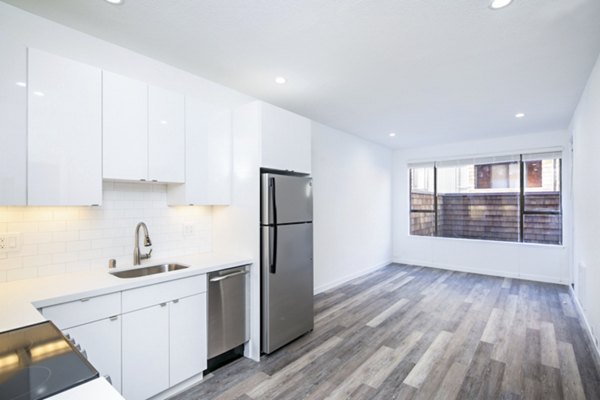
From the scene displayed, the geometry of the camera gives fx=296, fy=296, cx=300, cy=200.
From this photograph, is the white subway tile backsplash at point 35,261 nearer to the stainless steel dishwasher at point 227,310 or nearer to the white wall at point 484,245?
the stainless steel dishwasher at point 227,310

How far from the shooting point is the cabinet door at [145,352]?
1.99 meters

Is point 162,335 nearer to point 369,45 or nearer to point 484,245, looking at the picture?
point 369,45

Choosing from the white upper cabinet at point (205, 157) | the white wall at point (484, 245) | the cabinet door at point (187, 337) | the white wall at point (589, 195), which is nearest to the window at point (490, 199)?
the white wall at point (484, 245)

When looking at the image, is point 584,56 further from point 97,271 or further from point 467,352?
point 97,271

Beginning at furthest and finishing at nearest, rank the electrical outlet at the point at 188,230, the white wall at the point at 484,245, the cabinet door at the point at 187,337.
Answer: the white wall at the point at 484,245, the electrical outlet at the point at 188,230, the cabinet door at the point at 187,337

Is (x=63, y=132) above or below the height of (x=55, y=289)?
above

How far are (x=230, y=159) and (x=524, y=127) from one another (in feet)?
16.2

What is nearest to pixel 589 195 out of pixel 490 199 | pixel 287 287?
pixel 490 199

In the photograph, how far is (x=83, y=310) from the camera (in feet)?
5.90

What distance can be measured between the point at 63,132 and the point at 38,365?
5.03ft

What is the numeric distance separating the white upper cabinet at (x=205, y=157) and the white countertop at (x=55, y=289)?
653mm

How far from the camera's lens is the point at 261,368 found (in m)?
2.63

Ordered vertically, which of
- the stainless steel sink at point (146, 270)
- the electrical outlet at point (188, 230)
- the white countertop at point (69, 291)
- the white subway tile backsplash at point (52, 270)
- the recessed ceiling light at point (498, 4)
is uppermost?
the recessed ceiling light at point (498, 4)

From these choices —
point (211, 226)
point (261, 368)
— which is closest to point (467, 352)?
point (261, 368)
